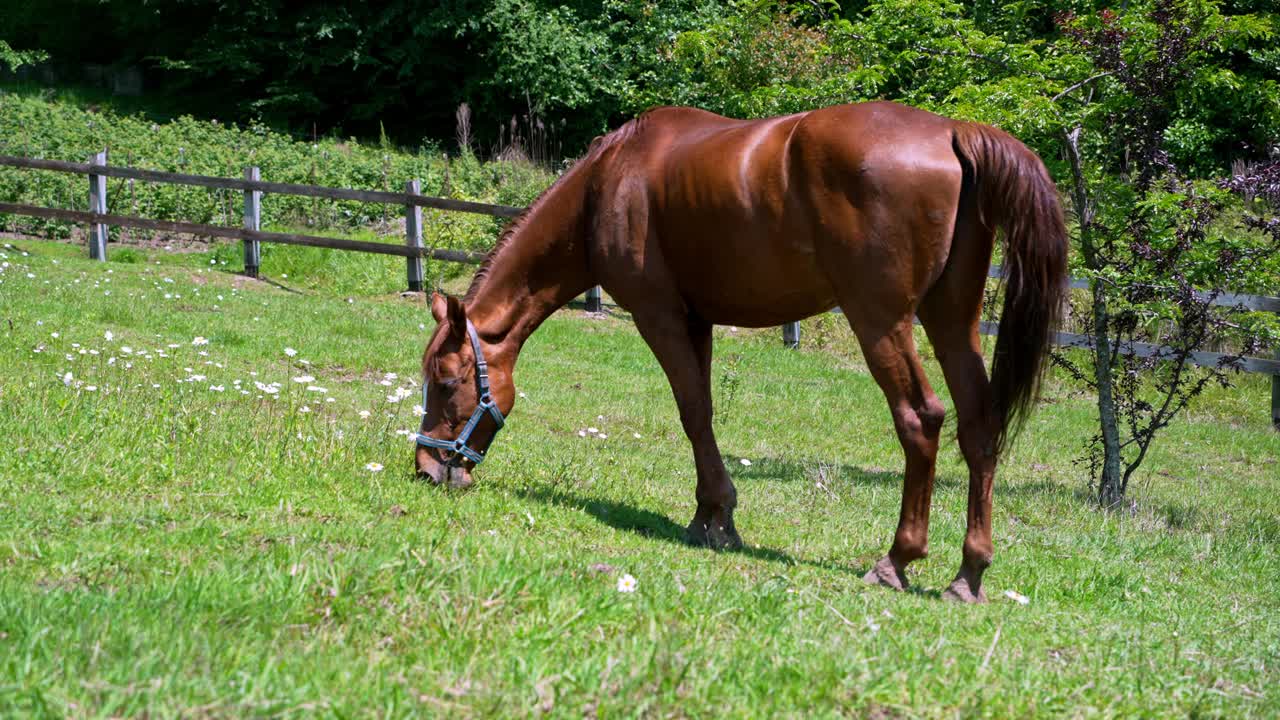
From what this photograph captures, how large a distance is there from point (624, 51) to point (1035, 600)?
2349cm

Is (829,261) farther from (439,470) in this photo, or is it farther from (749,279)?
(439,470)

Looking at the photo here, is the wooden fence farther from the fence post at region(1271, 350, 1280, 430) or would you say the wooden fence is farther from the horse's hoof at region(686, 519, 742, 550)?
the horse's hoof at region(686, 519, 742, 550)

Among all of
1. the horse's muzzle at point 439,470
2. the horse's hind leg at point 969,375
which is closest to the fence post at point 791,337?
the horse's muzzle at point 439,470

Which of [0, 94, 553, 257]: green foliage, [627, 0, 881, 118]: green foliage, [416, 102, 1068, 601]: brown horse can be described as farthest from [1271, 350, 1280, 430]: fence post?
[0, 94, 553, 257]: green foliage

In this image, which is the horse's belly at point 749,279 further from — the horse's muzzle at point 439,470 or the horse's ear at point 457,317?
the horse's muzzle at point 439,470

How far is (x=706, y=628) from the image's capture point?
3412 mm

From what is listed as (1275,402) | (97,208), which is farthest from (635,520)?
(97,208)

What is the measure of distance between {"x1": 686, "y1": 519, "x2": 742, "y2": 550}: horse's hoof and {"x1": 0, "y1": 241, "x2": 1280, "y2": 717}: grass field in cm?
12

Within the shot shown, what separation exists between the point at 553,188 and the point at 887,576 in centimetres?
268

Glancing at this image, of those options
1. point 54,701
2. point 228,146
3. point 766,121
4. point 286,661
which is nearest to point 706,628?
point 286,661

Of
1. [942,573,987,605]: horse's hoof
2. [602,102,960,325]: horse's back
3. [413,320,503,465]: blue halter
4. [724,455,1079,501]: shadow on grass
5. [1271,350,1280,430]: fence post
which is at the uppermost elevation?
[602,102,960,325]: horse's back

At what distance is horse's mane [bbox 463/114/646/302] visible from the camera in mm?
5977

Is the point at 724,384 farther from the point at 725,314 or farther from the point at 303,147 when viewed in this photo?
the point at 303,147

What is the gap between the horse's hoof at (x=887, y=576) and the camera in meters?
4.91
